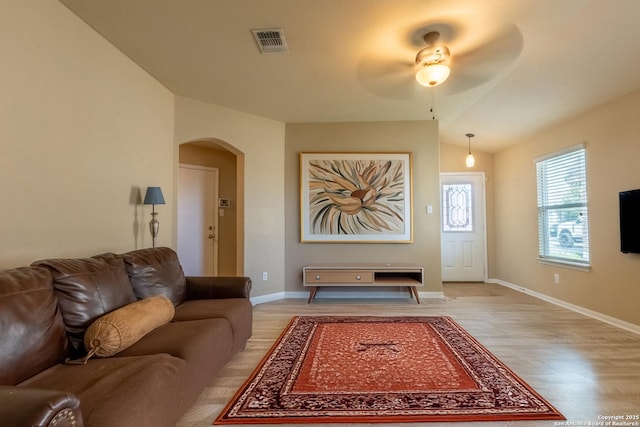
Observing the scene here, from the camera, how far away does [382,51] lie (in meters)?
2.66

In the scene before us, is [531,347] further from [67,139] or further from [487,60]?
[67,139]

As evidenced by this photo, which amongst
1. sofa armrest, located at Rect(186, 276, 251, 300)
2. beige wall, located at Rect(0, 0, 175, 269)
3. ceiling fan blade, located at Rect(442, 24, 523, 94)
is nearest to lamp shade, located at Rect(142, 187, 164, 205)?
beige wall, located at Rect(0, 0, 175, 269)

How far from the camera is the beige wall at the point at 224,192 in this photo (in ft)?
16.1

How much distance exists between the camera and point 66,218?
2.14 m

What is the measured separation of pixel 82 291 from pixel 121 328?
1.07ft

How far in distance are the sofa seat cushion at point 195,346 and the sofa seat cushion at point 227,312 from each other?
0.12m

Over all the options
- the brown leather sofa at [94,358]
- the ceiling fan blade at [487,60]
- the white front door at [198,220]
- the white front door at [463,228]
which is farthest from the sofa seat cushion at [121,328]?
the white front door at [463,228]

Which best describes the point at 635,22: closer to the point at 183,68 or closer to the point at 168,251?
the point at 183,68

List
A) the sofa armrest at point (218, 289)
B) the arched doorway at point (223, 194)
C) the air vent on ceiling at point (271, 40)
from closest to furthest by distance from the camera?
1. the air vent on ceiling at point (271, 40)
2. the sofa armrest at point (218, 289)
3. the arched doorway at point (223, 194)

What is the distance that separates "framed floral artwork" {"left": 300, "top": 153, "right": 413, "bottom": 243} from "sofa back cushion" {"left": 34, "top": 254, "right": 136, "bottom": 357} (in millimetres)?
2753

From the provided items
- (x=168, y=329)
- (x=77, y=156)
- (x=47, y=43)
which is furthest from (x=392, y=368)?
(x=47, y=43)

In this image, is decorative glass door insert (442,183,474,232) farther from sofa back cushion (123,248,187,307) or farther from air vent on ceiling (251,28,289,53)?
sofa back cushion (123,248,187,307)

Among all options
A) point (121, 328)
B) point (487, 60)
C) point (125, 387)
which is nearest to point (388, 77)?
point (487, 60)

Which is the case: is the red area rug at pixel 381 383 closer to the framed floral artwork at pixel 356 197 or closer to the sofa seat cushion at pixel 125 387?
the sofa seat cushion at pixel 125 387
